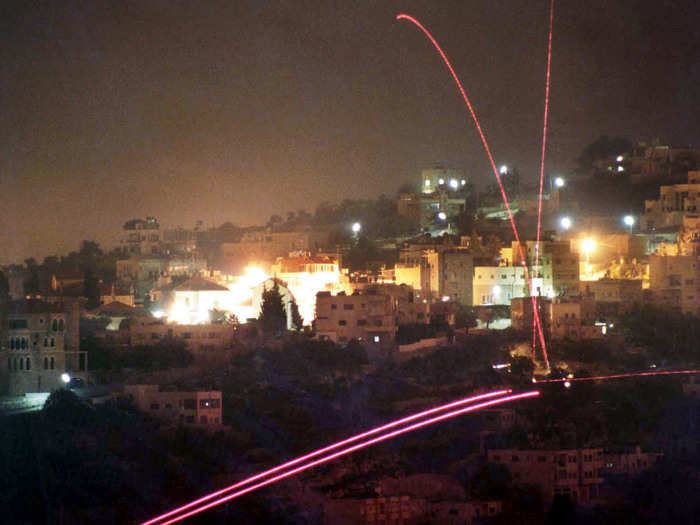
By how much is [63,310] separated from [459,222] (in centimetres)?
1186

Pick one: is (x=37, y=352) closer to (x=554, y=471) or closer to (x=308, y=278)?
(x=308, y=278)

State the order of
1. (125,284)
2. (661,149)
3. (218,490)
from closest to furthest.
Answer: (218,490) < (125,284) < (661,149)

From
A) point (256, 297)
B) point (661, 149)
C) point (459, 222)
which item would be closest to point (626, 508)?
point (256, 297)

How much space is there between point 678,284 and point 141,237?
13.3m

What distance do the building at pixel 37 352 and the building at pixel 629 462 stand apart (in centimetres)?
701

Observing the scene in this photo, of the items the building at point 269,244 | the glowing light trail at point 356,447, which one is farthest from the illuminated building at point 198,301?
the building at point 269,244

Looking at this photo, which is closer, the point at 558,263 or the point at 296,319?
the point at 296,319

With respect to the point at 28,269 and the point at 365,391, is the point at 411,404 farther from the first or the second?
the point at 28,269

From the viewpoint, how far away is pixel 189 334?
22.9 meters

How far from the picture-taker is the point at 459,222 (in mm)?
31938

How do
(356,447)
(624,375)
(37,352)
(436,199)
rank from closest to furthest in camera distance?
(356,447), (37,352), (624,375), (436,199)

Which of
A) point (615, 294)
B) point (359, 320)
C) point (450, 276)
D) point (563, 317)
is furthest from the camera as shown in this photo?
point (450, 276)

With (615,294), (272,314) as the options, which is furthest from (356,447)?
(615,294)

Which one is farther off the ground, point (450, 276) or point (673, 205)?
point (673, 205)
